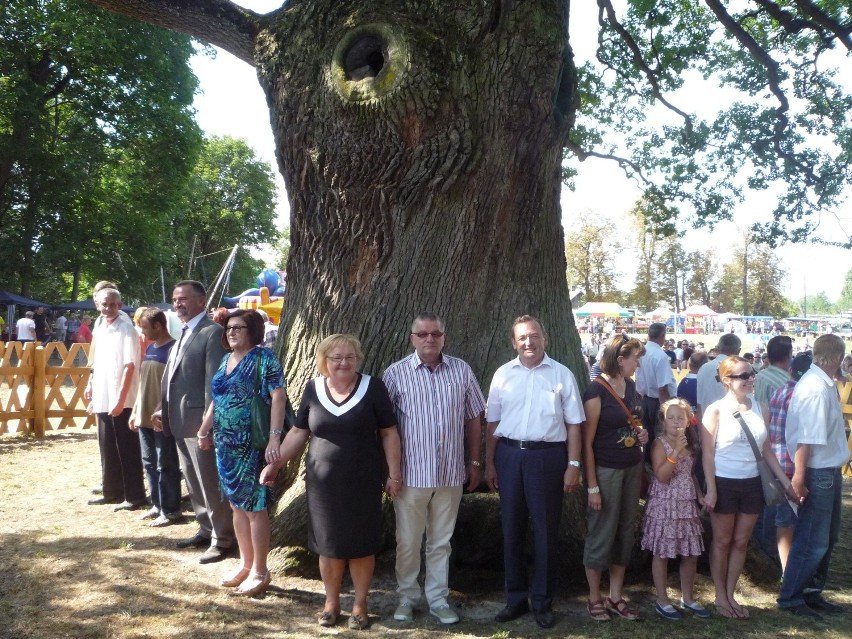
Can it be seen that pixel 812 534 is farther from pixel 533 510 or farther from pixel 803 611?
pixel 533 510

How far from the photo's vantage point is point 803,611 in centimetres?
450

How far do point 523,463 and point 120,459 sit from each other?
14.3 ft

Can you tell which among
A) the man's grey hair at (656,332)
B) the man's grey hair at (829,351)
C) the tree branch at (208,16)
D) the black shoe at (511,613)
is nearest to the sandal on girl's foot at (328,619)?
the black shoe at (511,613)

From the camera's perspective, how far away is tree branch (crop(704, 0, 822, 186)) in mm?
8320

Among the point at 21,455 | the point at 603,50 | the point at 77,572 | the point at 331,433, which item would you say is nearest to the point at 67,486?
the point at 21,455

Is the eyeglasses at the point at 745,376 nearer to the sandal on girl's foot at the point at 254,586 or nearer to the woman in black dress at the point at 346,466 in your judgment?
the woman in black dress at the point at 346,466

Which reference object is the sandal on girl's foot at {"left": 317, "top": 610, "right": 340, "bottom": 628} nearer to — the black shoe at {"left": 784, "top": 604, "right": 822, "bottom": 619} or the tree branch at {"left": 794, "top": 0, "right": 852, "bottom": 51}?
the black shoe at {"left": 784, "top": 604, "right": 822, "bottom": 619}

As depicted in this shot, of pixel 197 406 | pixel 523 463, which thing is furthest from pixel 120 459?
pixel 523 463

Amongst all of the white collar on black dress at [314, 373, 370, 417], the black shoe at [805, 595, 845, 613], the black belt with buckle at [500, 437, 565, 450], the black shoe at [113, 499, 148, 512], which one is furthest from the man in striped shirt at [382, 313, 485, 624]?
the black shoe at [113, 499, 148, 512]

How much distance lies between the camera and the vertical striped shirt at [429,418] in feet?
13.8

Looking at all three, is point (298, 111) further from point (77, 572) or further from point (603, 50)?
point (603, 50)

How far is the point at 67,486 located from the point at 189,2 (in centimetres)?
499

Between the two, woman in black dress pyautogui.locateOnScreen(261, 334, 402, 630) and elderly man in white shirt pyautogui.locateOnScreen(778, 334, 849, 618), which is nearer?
woman in black dress pyautogui.locateOnScreen(261, 334, 402, 630)

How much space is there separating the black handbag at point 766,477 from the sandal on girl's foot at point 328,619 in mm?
2693
